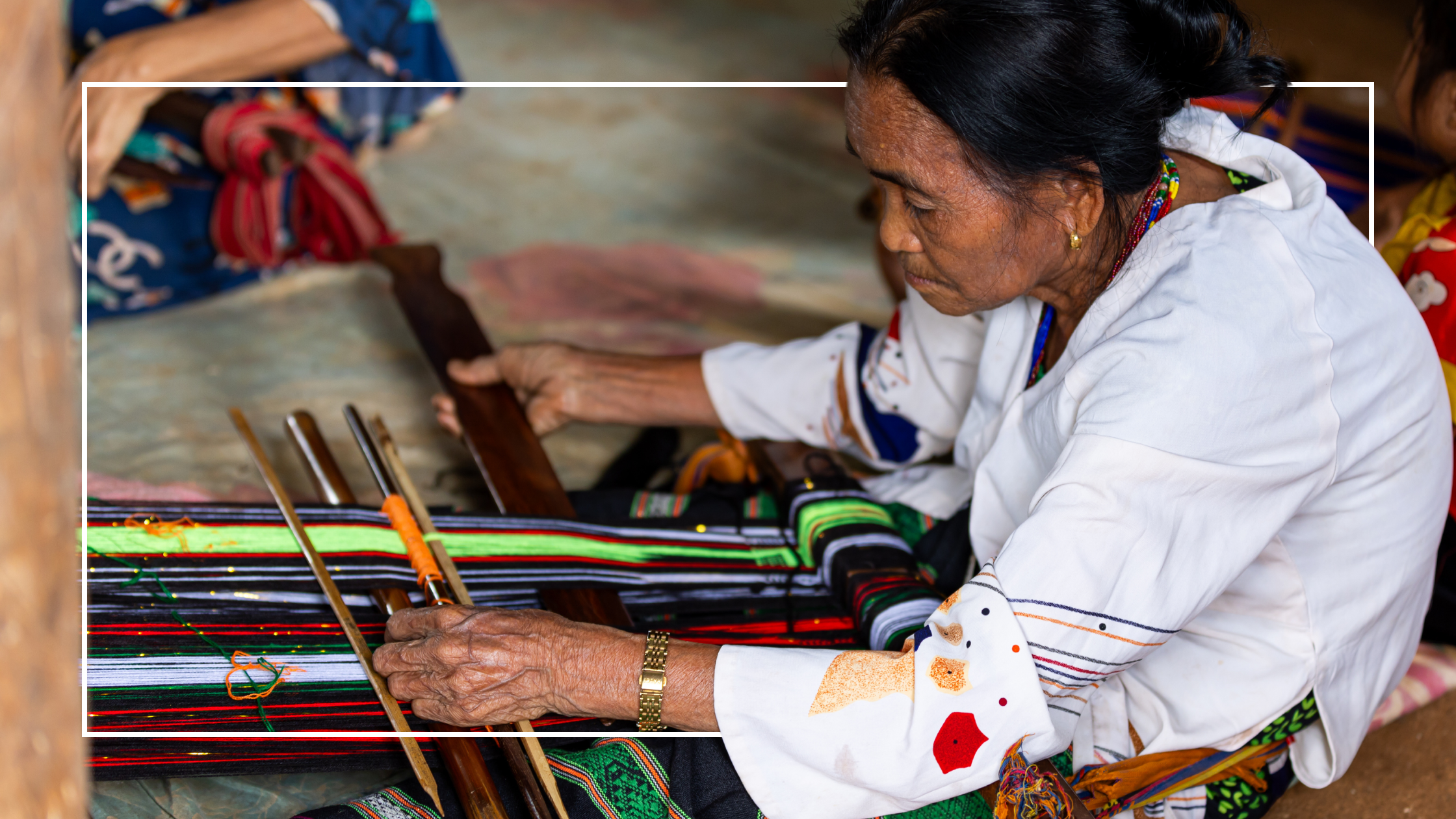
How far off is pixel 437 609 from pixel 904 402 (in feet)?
2.80

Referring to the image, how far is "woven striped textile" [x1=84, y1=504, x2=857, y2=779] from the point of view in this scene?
1380 mm

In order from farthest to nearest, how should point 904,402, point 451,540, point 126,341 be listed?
point 126,341 < point 904,402 < point 451,540

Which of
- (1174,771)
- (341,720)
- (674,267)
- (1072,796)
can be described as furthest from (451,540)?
(674,267)

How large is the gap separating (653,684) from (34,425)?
29.7 inches

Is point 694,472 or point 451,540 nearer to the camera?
point 451,540

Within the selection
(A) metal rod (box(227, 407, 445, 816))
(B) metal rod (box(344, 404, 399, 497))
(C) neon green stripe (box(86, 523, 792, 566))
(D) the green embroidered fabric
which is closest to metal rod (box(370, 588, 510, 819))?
(A) metal rod (box(227, 407, 445, 816))

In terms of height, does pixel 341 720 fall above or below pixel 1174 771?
above

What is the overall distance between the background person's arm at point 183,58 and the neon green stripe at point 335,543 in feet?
3.38

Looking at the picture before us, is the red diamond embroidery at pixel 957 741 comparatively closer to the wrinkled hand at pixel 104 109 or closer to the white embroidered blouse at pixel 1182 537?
the white embroidered blouse at pixel 1182 537

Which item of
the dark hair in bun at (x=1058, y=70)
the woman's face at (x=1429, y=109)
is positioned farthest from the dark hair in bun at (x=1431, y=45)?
the dark hair in bun at (x=1058, y=70)

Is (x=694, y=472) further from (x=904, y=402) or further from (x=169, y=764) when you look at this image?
→ (x=169, y=764)

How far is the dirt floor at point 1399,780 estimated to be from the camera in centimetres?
173

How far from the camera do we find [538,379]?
2051 millimetres

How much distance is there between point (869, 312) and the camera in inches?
134
